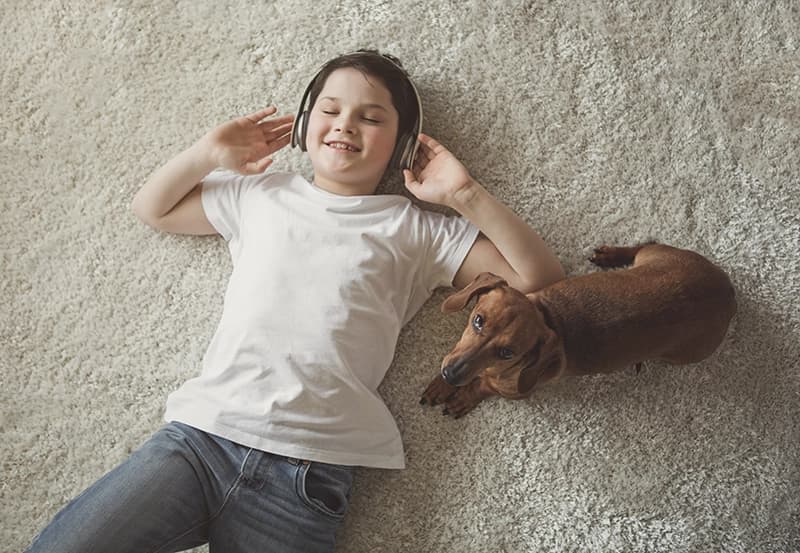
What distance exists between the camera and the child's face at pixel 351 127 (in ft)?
5.25

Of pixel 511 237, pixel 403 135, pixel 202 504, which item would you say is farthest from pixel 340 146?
pixel 202 504

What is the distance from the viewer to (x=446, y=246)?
5.43 feet

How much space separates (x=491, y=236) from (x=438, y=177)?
194mm

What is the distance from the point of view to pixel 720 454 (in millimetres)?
1719

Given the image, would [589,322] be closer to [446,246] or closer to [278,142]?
[446,246]

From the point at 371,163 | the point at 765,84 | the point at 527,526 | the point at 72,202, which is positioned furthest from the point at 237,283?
the point at 765,84

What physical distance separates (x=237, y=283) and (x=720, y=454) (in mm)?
1237

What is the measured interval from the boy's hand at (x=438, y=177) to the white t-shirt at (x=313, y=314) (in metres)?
0.06

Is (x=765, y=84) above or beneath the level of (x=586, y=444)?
above

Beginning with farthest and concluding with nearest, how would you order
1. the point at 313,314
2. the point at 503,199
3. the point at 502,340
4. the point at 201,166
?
the point at 503,199 < the point at 201,166 < the point at 313,314 < the point at 502,340

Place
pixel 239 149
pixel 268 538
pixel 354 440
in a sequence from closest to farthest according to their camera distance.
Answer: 1. pixel 268 538
2. pixel 354 440
3. pixel 239 149

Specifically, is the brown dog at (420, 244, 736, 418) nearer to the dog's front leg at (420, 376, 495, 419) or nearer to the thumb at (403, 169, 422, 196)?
the dog's front leg at (420, 376, 495, 419)

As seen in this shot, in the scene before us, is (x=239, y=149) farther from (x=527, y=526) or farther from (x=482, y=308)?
(x=527, y=526)

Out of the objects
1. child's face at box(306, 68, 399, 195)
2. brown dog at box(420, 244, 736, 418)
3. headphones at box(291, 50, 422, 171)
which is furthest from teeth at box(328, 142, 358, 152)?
brown dog at box(420, 244, 736, 418)
